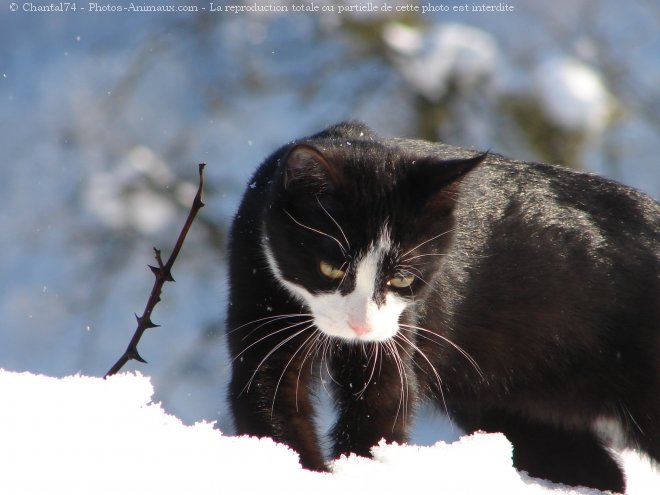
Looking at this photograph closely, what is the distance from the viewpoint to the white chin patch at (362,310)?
195 centimetres

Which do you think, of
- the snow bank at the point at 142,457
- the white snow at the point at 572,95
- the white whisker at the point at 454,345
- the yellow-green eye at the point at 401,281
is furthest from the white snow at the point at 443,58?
the snow bank at the point at 142,457

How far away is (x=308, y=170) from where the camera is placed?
6.61 ft

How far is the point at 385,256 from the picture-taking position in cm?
203

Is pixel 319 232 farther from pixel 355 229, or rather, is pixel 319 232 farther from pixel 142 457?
pixel 142 457

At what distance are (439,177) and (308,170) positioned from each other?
304 millimetres

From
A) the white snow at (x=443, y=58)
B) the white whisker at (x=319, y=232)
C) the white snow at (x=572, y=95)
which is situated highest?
the white snow at (x=443, y=58)

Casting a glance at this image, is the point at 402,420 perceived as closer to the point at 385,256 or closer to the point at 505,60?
the point at 385,256

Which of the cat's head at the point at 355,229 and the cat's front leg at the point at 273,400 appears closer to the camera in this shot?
the cat's head at the point at 355,229

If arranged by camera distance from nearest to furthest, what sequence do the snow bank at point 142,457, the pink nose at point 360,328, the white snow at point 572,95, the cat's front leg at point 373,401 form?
the snow bank at point 142,457
the pink nose at point 360,328
the cat's front leg at point 373,401
the white snow at point 572,95

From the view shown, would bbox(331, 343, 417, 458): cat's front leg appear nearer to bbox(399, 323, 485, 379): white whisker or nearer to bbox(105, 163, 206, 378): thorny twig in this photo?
bbox(399, 323, 485, 379): white whisker

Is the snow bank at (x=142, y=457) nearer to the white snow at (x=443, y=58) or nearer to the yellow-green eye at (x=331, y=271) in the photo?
the yellow-green eye at (x=331, y=271)

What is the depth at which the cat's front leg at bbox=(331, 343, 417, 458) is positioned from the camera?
7.09 ft

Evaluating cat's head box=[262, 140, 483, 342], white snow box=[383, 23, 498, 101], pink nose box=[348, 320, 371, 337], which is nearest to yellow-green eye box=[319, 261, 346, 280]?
cat's head box=[262, 140, 483, 342]

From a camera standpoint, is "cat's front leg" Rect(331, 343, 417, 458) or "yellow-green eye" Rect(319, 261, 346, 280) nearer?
"yellow-green eye" Rect(319, 261, 346, 280)
